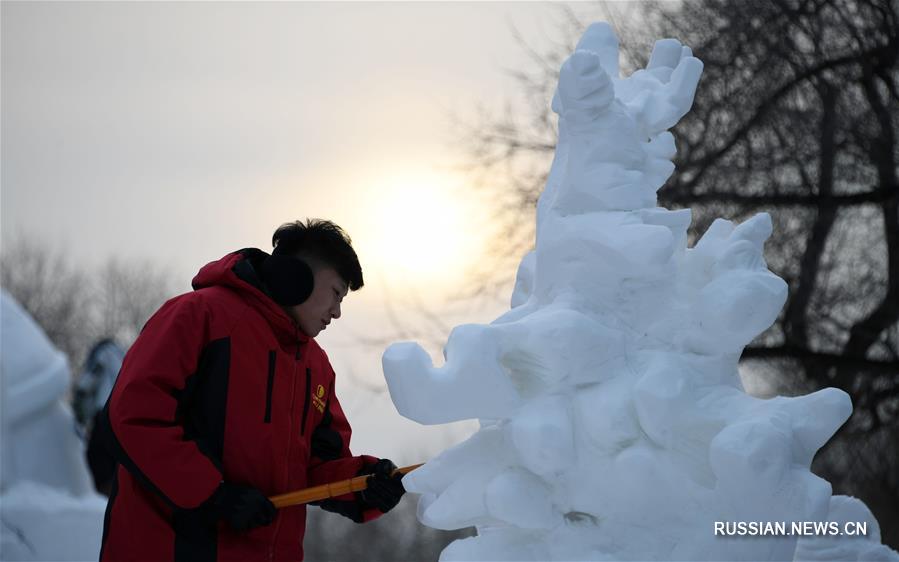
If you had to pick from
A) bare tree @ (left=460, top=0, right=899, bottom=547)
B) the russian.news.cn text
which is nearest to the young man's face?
the russian.news.cn text

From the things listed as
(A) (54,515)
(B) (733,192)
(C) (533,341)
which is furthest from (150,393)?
(B) (733,192)

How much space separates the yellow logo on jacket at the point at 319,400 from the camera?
3.82 m

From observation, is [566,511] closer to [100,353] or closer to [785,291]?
[785,291]

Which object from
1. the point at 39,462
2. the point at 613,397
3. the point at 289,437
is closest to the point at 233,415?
the point at 289,437

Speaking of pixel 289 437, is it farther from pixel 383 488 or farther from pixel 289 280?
pixel 289 280

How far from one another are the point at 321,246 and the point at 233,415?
559mm

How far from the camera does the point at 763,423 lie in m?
2.86

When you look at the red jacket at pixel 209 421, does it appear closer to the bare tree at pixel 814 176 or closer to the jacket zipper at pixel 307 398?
the jacket zipper at pixel 307 398

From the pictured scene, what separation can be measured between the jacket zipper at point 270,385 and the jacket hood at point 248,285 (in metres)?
0.07

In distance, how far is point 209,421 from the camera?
3477mm

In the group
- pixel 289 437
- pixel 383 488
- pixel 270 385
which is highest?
pixel 270 385

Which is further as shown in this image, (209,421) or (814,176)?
(814,176)

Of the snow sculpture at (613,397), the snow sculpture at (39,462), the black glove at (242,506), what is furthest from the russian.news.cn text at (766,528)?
the snow sculpture at (39,462)

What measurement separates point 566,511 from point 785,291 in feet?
2.48
